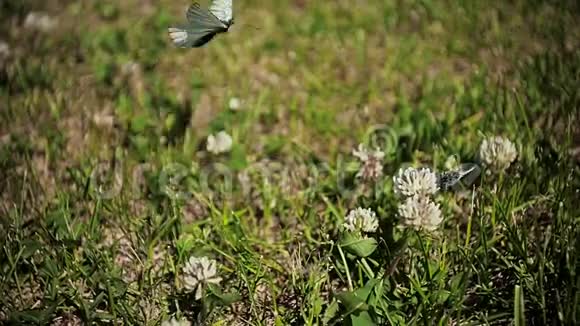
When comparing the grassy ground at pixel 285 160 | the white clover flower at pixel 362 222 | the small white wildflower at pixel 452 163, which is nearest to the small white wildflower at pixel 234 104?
the grassy ground at pixel 285 160

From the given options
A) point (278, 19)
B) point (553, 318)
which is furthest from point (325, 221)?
point (278, 19)

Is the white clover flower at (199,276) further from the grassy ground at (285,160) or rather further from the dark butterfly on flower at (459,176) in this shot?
the dark butterfly on flower at (459,176)

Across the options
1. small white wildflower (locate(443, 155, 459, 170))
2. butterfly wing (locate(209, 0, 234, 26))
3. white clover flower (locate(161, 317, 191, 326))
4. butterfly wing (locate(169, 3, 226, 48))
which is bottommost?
white clover flower (locate(161, 317, 191, 326))

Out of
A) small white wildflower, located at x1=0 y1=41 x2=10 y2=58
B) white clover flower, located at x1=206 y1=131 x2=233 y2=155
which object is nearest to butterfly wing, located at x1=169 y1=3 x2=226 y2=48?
white clover flower, located at x1=206 y1=131 x2=233 y2=155

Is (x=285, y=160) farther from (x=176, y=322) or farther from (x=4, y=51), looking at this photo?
(x=4, y=51)

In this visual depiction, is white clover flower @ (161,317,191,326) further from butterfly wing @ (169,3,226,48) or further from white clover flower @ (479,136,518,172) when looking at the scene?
white clover flower @ (479,136,518,172)

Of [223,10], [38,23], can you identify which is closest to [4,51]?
[38,23]
